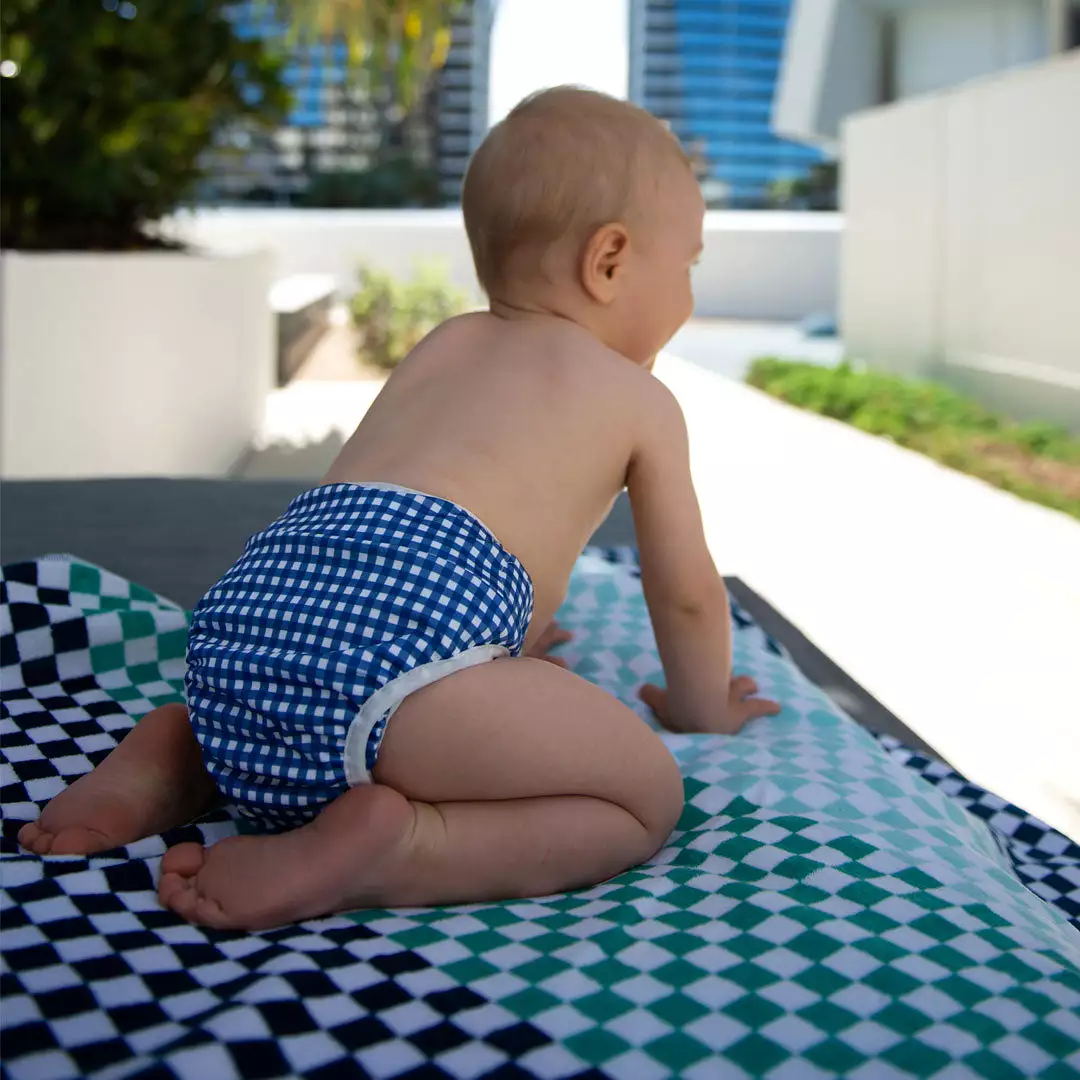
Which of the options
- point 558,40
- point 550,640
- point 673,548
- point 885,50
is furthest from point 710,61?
point 673,548

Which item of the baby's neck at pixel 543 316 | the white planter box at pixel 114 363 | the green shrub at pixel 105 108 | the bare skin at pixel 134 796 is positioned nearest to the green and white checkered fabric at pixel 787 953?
the bare skin at pixel 134 796

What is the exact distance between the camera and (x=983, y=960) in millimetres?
896

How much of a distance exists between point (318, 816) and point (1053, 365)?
683 cm

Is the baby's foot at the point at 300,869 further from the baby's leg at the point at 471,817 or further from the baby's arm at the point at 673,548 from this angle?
the baby's arm at the point at 673,548

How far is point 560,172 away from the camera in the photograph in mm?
1323

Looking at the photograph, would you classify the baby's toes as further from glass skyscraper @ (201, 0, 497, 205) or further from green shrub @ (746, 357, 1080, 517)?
glass skyscraper @ (201, 0, 497, 205)

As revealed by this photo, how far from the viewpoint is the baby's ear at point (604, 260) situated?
1.33 meters

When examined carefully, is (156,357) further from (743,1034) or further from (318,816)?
(743,1034)

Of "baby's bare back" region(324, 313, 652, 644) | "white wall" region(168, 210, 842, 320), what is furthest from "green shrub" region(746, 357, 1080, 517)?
"white wall" region(168, 210, 842, 320)

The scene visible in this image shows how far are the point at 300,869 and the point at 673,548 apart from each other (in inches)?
22.1

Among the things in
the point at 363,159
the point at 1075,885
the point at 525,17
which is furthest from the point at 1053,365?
the point at 525,17

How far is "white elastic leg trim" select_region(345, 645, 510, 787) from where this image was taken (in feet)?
3.30

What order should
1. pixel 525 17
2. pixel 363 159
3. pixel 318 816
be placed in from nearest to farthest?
pixel 318 816 < pixel 363 159 < pixel 525 17

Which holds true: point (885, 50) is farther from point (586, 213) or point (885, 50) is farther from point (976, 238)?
point (586, 213)
